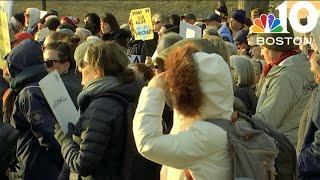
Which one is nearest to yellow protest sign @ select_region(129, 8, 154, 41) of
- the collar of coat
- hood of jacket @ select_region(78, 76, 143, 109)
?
the collar of coat

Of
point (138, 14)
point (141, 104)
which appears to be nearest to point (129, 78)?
point (141, 104)

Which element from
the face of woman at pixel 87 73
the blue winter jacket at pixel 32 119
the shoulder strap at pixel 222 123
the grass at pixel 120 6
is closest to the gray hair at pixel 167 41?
the face of woman at pixel 87 73

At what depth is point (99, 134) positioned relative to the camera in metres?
4.30

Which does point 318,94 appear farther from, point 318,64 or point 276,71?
point 276,71

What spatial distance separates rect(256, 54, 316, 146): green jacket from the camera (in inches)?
225

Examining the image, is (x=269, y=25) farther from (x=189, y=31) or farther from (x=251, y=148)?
(x=251, y=148)

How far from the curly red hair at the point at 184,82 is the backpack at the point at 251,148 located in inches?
5.3

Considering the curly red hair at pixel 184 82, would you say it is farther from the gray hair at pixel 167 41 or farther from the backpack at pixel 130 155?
the gray hair at pixel 167 41

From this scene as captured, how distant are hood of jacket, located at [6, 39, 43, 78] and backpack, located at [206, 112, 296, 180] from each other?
234 centimetres

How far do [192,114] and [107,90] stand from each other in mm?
1043

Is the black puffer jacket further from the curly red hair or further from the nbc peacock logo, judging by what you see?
the nbc peacock logo

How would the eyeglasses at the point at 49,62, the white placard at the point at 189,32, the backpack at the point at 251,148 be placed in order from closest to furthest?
the backpack at the point at 251,148
the eyeglasses at the point at 49,62
the white placard at the point at 189,32

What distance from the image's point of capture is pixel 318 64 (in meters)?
4.55

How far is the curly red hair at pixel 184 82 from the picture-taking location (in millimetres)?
3426
